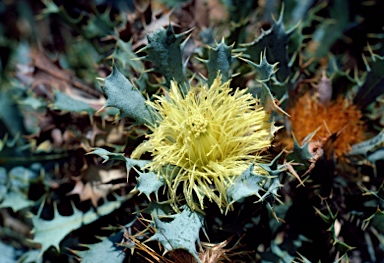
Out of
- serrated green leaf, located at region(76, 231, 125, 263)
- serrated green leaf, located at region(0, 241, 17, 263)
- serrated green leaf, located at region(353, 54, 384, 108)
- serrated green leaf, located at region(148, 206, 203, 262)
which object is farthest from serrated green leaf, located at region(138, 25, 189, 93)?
serrated green leaf, located at region(0, 241, 17, 263)

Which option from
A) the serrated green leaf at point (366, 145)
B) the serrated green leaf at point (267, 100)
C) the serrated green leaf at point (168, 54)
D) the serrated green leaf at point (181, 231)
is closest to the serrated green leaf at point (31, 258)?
the serrated green leaf at point (181, 231)

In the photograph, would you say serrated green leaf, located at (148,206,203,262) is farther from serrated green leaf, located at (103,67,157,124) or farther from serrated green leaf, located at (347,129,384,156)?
serrated green leaf, located at (347,129,384,156)

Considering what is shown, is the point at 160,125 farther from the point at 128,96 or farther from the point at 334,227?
the point at 334,227

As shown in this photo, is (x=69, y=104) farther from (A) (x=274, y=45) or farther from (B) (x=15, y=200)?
(A) (x=274, y=45)

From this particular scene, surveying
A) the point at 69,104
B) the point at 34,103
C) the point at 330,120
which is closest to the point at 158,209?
the point at 69,104

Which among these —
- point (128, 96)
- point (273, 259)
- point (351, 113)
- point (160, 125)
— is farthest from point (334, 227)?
point (128, 96)

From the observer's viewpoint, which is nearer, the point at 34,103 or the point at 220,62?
the point at 220,62
